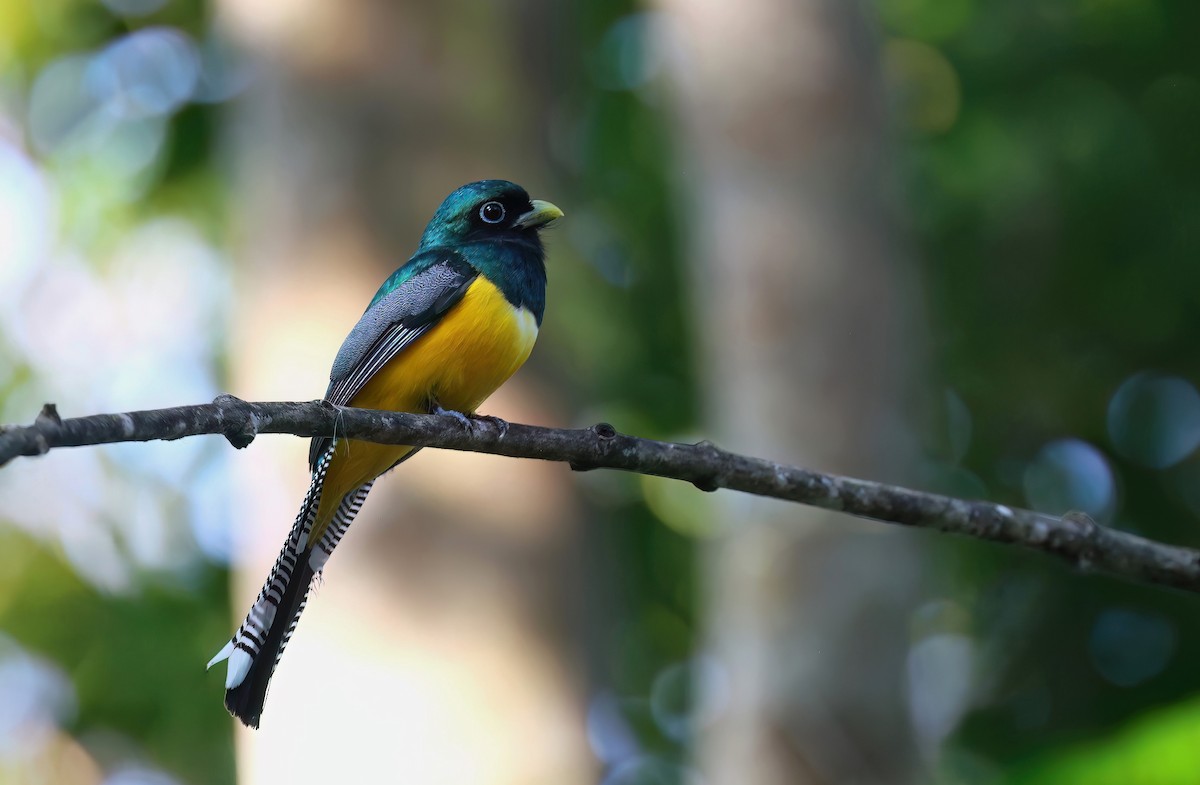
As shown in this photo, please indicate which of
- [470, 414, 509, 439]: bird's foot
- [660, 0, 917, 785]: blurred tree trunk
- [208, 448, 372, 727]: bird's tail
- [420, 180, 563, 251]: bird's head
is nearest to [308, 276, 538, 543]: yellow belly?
[208, 448, 372, 727]: bird's tail

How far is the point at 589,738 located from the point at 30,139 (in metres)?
7.50

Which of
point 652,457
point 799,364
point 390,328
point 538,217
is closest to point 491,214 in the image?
point 538,217

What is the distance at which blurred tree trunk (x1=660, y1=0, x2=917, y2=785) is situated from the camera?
7.33 m

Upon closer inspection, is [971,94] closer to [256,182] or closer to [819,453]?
[819,453]

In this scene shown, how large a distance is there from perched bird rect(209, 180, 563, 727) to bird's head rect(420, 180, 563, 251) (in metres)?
0.14

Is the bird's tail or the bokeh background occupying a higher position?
the bokeh background

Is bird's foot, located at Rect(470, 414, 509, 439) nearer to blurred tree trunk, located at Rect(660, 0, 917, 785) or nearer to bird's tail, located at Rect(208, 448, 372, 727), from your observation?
bird's tail, located at Rect(208, 448, 372, 727)

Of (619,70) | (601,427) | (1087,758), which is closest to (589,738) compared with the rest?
(1087,758)

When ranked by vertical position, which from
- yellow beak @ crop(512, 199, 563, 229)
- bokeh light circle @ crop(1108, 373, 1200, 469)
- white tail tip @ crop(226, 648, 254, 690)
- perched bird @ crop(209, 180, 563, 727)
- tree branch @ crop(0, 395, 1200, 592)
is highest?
bokeh light circle @ crop(1108, 373, 1200, 469)

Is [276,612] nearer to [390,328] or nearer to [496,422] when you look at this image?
[496,422]

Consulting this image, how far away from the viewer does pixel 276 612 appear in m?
3.92

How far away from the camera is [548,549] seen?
27.6 feet

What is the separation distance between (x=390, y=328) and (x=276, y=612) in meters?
1.12

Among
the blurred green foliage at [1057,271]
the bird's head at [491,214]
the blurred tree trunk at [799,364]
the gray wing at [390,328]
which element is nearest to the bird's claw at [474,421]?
the gray wing at [390,328]
